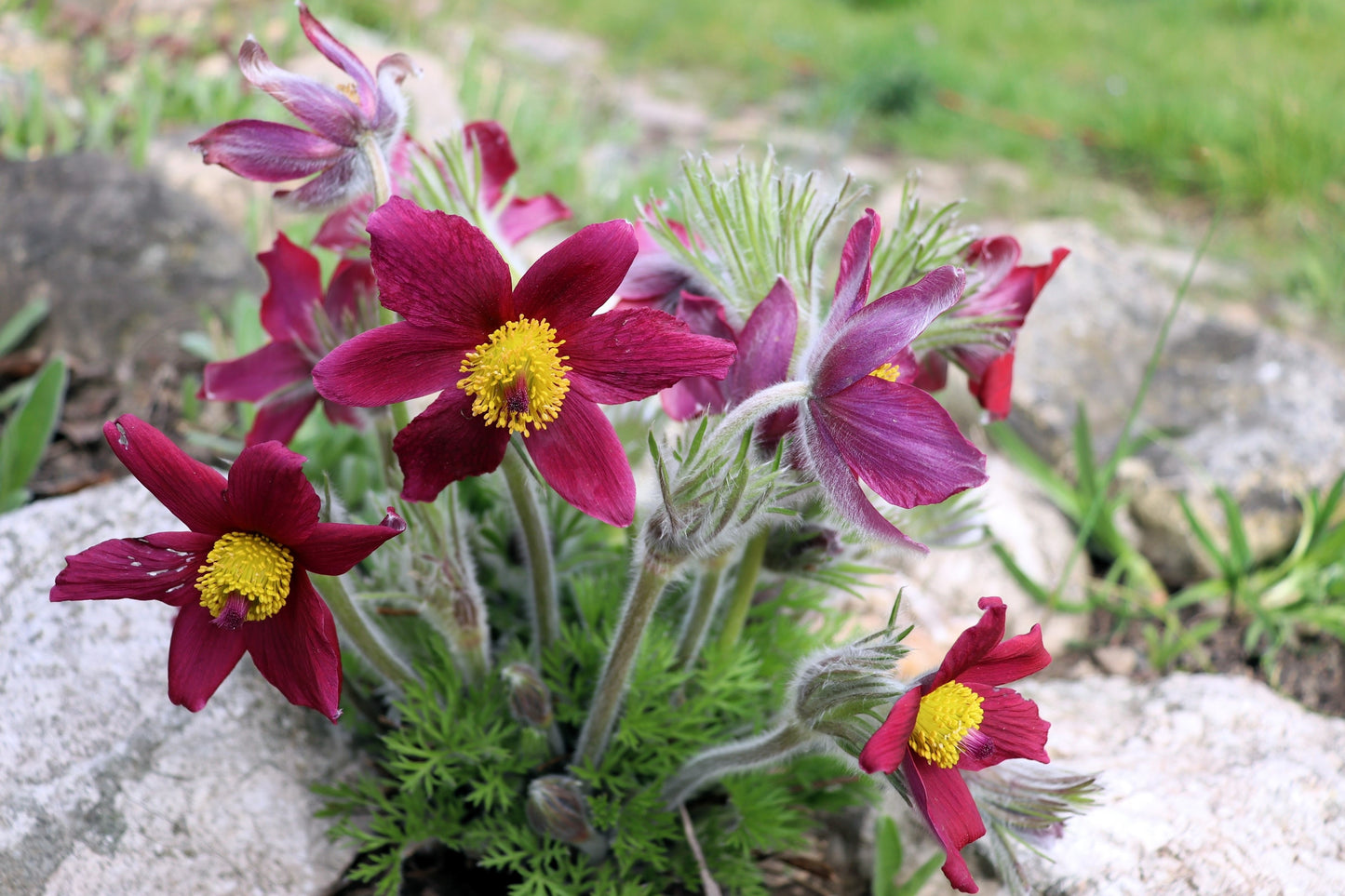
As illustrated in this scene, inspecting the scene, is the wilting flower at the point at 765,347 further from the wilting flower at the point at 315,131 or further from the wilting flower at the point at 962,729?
the wilting flower at the point at 315,131

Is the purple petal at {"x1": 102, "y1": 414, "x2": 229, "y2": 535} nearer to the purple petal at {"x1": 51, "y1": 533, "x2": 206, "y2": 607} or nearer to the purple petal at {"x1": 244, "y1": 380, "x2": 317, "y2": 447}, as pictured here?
the purple petal at {"x1": 51, "y1": 533, "x2": 206, "y2": 607}

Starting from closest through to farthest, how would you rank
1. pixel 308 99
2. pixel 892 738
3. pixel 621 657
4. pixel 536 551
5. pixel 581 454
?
pixel 892 738 < pixel 581 454 < pixel 308 99 < pixel 621 657 < pixel 536 551

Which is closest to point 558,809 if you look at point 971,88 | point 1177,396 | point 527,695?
point 527,695

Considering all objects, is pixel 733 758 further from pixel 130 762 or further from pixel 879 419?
pixel 130 762

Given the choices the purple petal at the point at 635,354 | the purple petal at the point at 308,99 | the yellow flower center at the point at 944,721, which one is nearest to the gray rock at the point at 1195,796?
the yellow flower center at the point at 944,721

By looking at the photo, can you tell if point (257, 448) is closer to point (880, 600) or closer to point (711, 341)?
point (711, 341)

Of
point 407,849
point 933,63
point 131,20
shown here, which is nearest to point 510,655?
point 407,849

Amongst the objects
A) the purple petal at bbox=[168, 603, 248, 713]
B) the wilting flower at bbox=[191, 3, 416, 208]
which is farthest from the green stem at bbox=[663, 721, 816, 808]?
the wilting flower at bbox=[191, 3, 416, 208]
